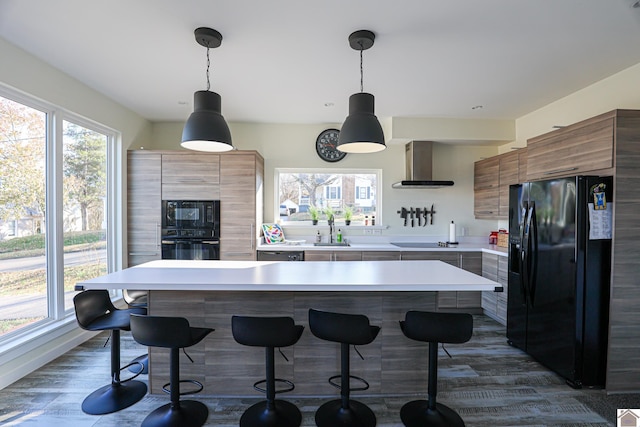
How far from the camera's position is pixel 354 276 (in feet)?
6.64

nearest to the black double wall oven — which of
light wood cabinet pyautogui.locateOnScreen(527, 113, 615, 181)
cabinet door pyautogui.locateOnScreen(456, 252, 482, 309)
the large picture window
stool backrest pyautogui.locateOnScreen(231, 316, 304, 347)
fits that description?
the large picture window

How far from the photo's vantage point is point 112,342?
219cm

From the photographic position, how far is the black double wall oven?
12.5 feet

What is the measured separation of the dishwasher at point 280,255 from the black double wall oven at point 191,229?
572 millimetres

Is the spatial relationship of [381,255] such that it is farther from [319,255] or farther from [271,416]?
[271,416]

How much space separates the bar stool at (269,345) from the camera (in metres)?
1.72

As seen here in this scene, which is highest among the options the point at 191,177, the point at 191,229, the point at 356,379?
the point at 191,177

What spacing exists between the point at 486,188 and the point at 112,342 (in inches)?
180

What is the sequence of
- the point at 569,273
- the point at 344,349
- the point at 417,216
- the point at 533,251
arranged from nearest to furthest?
the point at 344,349 < the point at 569,273 < the point at 533,251 < the point at 417,216

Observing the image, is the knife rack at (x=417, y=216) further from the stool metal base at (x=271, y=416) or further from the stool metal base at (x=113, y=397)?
the stool metal base at (x=113, y=397)

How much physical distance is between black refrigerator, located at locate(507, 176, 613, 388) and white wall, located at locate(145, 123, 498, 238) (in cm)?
179

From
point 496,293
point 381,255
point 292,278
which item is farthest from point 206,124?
point 496,293

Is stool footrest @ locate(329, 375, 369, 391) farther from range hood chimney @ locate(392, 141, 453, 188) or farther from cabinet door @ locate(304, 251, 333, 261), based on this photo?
range hood chimney @ locate(392, 141, 453, 188)

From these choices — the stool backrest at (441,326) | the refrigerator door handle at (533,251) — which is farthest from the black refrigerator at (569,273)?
the stool backrest at (441,326)
